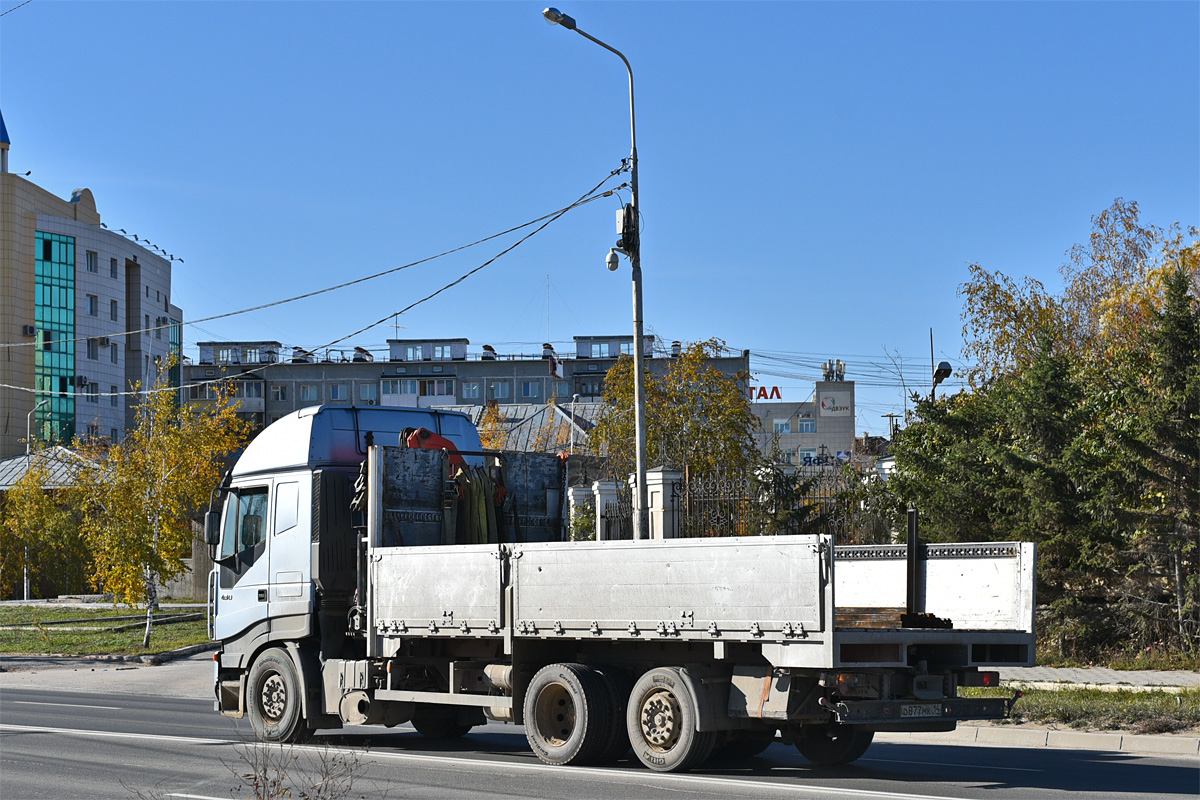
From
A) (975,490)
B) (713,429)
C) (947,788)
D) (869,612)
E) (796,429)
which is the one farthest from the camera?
(796,429)

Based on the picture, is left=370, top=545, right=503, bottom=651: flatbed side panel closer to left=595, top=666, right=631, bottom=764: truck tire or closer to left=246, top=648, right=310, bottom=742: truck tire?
left=595, top=666, right=631, bottom=764: truck tire

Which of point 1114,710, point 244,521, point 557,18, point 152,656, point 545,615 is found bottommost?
point 152,656

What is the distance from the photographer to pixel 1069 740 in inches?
504

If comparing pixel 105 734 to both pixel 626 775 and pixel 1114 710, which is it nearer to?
pixel 626 775

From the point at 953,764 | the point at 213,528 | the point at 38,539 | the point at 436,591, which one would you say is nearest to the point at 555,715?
the point at 436,591

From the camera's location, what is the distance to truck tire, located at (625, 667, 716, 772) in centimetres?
1007

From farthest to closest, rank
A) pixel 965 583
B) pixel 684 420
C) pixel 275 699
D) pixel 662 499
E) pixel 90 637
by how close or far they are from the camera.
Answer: pixel 684 420 → pixel 90 637 → pixel 662 499 → pixel 275 699 → pixel 965 583

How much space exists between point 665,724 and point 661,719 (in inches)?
2.1

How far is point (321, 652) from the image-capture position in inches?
507

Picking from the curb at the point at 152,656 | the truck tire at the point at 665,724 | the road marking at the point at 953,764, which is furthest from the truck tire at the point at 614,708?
the curb at the point at 152,656

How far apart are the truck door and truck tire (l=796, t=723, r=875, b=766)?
19.1ft

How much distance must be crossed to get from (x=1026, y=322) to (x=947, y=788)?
34094 mm

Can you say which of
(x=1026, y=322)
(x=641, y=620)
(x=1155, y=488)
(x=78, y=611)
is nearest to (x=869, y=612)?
(x=641, y=620)

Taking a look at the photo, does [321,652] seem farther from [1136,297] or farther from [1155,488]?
[1136,297]
